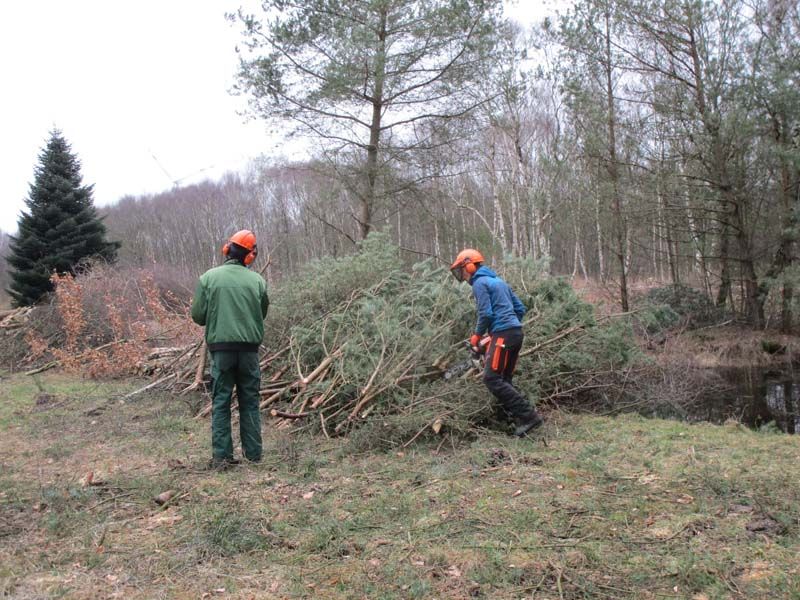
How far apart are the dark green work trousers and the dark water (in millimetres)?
5942

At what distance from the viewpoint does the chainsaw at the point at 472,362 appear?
6.06 meters

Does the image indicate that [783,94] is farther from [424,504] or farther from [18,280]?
[18,280]

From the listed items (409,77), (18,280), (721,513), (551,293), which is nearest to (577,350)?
(551,293)

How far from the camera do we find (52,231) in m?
21.1

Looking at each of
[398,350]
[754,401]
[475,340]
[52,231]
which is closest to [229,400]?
[398,350]

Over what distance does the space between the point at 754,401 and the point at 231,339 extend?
9599 millimetres

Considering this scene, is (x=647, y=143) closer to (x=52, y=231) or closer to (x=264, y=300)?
(x=264, y=300)

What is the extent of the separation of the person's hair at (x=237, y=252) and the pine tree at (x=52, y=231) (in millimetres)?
17321

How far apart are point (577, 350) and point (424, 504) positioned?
3802mm

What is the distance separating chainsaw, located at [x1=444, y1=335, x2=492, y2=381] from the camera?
606 cm

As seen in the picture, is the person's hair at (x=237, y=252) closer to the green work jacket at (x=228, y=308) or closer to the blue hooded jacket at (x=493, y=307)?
the green work jacket at (x=228, y=308)

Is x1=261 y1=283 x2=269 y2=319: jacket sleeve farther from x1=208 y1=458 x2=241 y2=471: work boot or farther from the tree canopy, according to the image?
the tree canopy

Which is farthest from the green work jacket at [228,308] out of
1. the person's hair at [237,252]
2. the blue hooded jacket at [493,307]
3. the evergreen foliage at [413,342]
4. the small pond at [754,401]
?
the small pond at [754,401]

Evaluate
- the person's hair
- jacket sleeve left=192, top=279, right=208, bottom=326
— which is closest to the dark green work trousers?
jacket sleeve left=192, top=279, right=208, bottom=326
